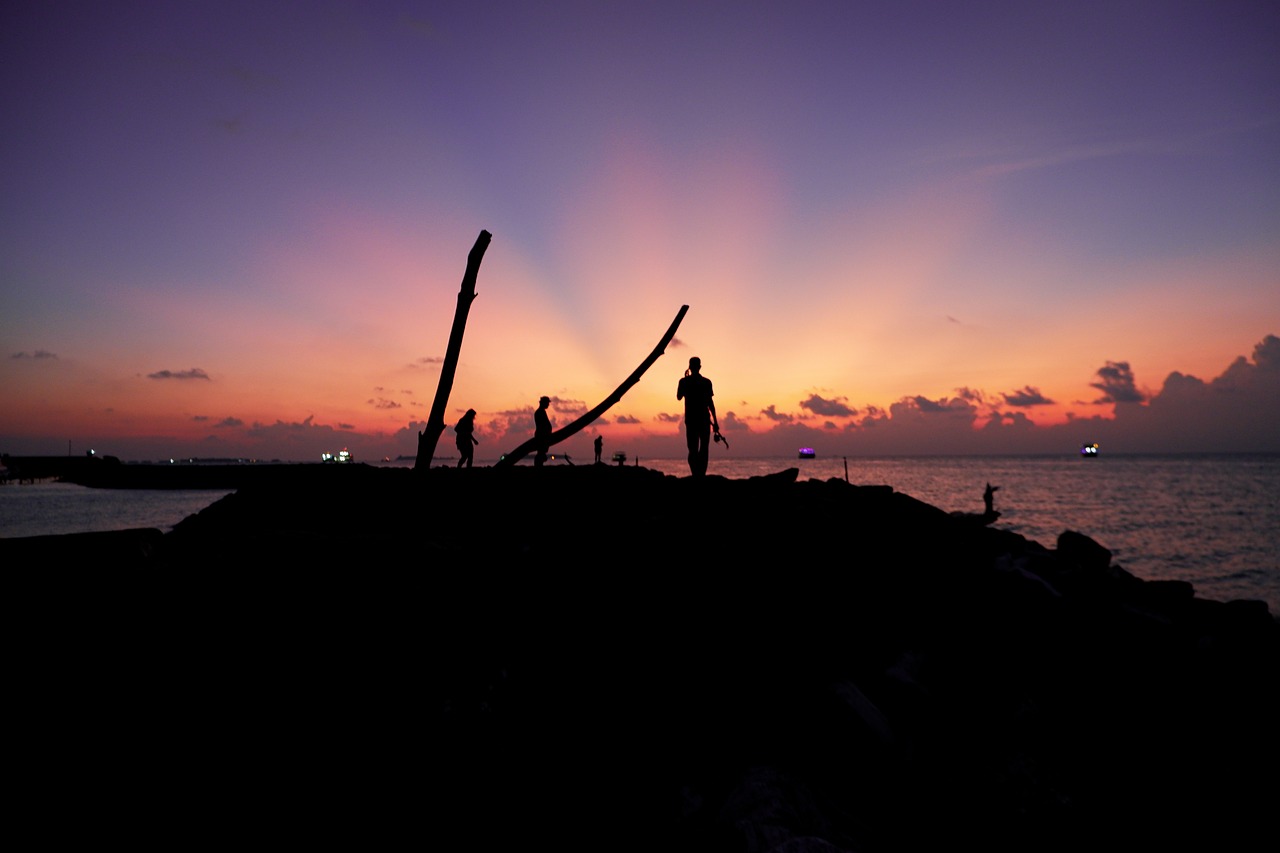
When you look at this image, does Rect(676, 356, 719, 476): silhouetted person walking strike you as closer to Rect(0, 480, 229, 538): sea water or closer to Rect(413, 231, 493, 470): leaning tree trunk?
Rect(413, 231, 493, 470): leaning tree trunk

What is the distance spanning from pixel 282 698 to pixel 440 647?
1.12m

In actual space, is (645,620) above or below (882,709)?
above

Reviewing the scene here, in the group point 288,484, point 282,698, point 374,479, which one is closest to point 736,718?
point 282,698

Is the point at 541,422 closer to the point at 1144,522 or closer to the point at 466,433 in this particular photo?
the point at 466,433

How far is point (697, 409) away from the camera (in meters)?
10.6

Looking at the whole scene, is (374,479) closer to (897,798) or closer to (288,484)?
(288,484)

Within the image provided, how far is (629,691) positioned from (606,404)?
17.3ft

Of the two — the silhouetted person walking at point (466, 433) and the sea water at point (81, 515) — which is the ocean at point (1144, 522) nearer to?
the sea water at point (81, 515)

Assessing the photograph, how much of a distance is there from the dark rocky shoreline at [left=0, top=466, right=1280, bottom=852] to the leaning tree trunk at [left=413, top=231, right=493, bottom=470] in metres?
1.73

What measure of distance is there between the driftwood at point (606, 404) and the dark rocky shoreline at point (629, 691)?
7.37 ft

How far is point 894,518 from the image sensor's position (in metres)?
8.69

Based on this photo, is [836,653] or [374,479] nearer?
[836,653]

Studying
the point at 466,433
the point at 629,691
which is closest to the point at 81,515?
the point at 466,433

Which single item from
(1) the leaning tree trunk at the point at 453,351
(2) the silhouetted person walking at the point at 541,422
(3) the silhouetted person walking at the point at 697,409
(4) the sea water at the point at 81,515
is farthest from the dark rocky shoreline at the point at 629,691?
(4) the sea water at the point at 81,515
